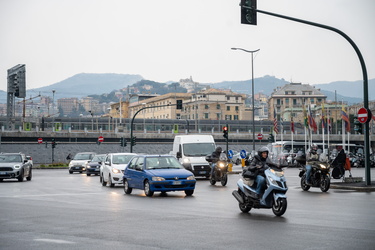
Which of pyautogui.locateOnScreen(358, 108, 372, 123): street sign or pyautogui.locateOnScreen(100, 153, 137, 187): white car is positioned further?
pyautogui.locateOnScreen(100, 153, 137, 187): white car

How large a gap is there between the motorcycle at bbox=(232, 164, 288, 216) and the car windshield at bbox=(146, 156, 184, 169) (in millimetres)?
7137

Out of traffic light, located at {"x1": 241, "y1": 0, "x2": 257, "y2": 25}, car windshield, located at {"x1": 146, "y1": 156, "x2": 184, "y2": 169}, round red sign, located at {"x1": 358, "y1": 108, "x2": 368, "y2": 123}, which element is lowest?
car windshield, located at {"x1": 146, "y1": 156, "x2": 184, "y2": 169}

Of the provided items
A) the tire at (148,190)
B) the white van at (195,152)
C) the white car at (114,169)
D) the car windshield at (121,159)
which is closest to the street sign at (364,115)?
the tire at (148,190)

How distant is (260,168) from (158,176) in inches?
270

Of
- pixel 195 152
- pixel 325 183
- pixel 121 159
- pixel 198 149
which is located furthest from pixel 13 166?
pixel 325 183

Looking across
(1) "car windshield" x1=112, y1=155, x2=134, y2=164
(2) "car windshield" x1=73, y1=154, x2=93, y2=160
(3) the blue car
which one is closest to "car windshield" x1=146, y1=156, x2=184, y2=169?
(3) the blue car

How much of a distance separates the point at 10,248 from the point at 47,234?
157 cm

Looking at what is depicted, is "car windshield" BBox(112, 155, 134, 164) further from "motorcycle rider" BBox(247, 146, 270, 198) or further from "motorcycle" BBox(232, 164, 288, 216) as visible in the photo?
"motorcycle rider" BBox(247, 146, 270, 198)

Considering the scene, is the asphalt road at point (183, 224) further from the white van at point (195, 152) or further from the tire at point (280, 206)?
the white van at point (195, 152)

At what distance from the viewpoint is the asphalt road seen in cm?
891

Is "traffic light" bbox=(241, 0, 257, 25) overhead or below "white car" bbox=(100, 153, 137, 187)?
overhead

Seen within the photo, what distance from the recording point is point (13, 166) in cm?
3073

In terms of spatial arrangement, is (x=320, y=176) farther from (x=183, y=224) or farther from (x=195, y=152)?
(x=195, y=152)

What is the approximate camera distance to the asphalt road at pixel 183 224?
351 inches
